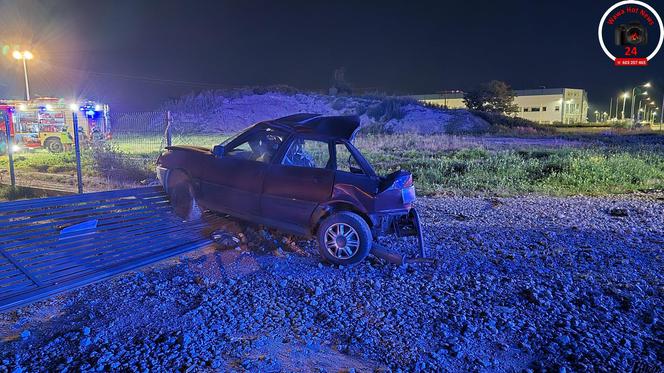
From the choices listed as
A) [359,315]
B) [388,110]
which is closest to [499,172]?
[359,315]

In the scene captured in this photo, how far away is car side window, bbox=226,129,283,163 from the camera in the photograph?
6852 millimetres

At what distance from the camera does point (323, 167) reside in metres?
6.31

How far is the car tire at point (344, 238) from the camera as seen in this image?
19.5ft

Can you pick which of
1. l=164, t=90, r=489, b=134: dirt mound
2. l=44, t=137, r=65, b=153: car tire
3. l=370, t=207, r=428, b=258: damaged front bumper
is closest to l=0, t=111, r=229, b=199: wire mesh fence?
l=44, t=137, r=65, b=153: car tire

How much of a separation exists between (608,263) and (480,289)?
7.45 ft

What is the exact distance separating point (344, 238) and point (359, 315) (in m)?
1.47

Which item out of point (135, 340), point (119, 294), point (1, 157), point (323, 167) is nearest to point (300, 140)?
point (323, 167)

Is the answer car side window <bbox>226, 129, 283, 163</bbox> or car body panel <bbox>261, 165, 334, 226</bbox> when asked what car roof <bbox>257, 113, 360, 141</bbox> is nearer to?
car side window <bbox>226, 129, 283, 163</bbox>

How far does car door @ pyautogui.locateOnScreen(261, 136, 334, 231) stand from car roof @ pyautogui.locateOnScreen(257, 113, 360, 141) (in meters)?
0.12

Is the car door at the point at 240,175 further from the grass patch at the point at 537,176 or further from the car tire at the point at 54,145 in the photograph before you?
the car tire at the point at 54,145

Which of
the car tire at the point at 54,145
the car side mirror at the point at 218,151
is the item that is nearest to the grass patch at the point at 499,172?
the car tire at the point at 54,145

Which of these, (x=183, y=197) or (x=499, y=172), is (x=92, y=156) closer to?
(x=183, y=197)

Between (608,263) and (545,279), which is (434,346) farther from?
(608,263)

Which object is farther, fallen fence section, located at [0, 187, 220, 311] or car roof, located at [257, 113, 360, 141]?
car roof, located at [257, 113, 360, 141]
